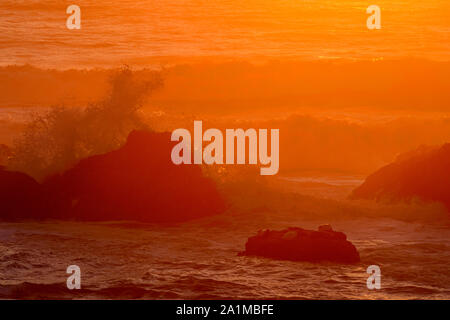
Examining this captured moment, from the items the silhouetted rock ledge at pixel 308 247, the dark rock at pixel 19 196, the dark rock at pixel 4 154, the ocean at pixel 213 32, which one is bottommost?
the silhouetted rock ledge at pixel 308 247

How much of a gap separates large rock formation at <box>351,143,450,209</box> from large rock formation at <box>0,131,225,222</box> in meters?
3.89

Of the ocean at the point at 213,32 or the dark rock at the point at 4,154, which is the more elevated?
the ocean at the point at 213,32

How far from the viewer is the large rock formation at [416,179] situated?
2089 centimetres

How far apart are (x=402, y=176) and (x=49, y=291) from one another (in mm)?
10731

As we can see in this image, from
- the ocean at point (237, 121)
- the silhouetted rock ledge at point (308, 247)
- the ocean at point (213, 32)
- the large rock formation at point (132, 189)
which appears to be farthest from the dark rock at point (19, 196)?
the ocean at point (213, 32)

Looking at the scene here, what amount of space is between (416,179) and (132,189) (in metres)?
6.20

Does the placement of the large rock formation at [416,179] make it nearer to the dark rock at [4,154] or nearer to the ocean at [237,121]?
the ocean at [237,121]

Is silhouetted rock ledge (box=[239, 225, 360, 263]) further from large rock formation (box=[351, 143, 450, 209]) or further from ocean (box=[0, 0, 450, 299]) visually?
large rock formation (box=[351, 143, 450, 209])

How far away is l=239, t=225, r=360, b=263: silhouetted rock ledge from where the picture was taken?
15.3 metres

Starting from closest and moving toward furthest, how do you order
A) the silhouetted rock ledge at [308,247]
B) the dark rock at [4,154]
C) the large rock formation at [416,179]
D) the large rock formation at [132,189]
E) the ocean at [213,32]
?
1. the silhouetted rock ledge at [308,247]
2. the large rock formation at [132,189]
3. the large rock formation at [416,179]
4. the dark rock at [4,154]
5. the ocean at [213,32]

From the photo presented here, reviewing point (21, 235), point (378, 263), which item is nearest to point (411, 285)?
point (378, 263)

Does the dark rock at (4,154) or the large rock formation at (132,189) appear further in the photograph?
the dark rock at (4,154)

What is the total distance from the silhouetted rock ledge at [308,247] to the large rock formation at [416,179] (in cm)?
567

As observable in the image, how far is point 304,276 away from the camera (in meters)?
14.2
